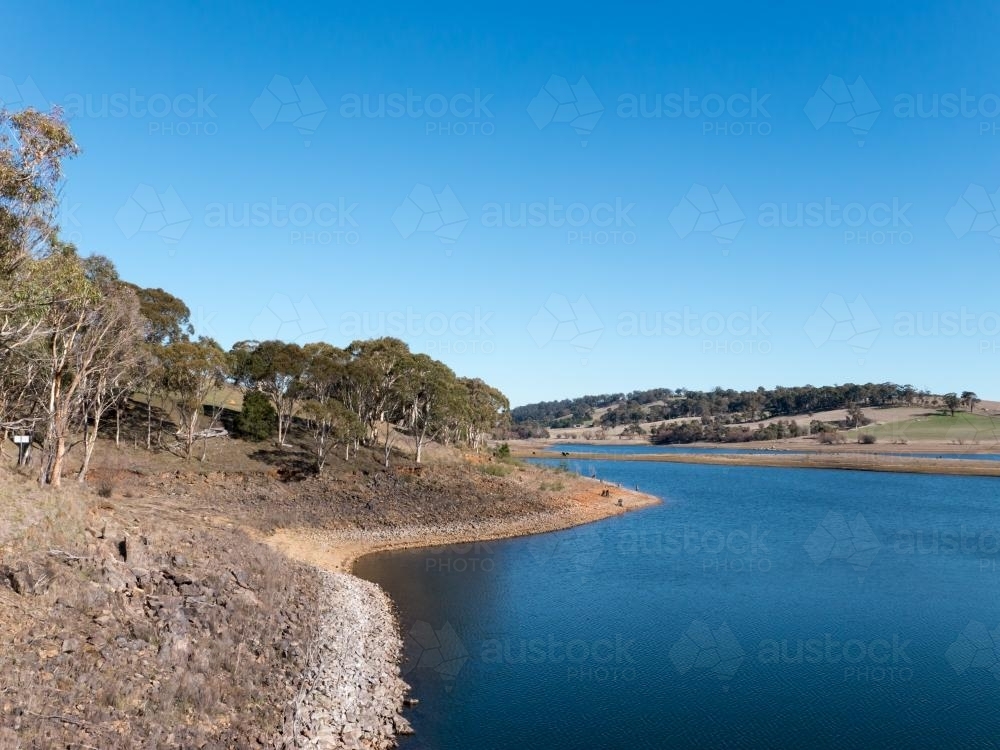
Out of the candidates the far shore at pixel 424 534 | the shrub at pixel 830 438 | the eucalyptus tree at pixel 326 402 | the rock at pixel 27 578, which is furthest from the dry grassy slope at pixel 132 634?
the shrub at pixel 830 438

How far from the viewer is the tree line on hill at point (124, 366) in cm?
2112

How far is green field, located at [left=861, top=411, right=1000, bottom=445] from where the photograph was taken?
561 ft

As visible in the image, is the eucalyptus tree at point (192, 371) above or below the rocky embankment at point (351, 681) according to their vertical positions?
above

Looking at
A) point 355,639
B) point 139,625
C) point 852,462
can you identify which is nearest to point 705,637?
point 355,639

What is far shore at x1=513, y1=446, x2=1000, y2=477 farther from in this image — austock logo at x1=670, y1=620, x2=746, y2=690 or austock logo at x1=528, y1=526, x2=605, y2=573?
austock logo at x1=670, y1=620, x2=746, y2=690

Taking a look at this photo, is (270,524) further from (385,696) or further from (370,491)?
(385,696)

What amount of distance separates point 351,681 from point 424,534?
85.2ft

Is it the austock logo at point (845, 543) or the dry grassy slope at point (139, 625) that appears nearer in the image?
the dry grassy slope at point (139, 625)

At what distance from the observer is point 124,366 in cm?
3803

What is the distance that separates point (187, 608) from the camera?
21.4 meters

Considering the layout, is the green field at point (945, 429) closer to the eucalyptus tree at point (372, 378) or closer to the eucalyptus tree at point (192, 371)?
the eucalyptus tree at point (372, 378)

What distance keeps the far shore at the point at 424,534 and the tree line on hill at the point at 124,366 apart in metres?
12.0

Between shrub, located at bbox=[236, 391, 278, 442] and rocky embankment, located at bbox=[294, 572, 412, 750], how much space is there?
32.6m

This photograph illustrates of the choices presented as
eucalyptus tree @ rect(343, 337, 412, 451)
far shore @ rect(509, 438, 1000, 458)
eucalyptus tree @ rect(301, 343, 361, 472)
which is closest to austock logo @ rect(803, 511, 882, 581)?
eucalyptus tree @ rect(301, 343, 361, 472)
